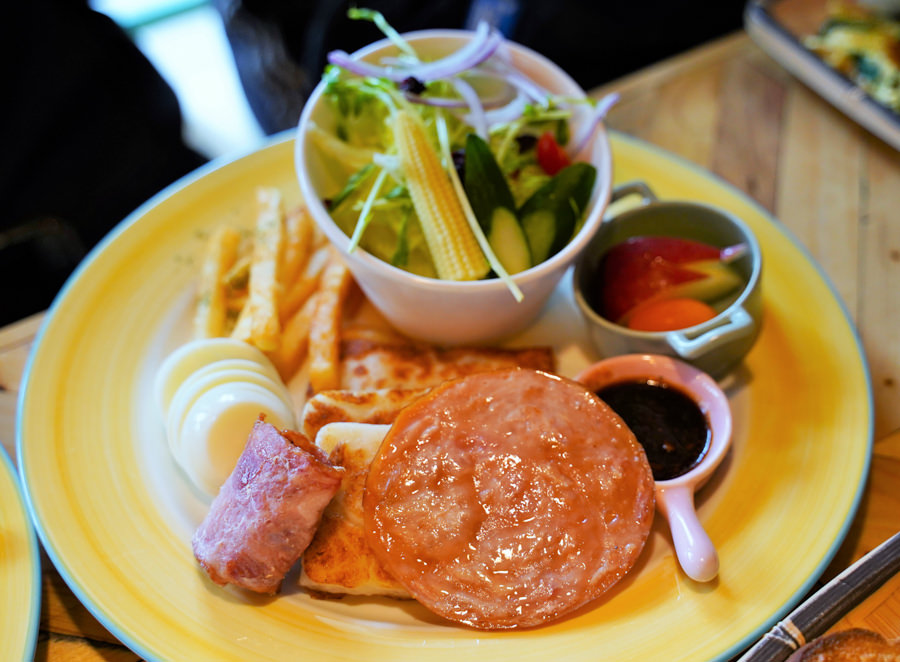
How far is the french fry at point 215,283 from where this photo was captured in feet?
7.59

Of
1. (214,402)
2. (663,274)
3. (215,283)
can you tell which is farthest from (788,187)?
(214,402)

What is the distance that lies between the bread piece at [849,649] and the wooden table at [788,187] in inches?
15.3

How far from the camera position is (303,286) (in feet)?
8.10

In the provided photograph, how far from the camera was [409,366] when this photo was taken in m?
2.26

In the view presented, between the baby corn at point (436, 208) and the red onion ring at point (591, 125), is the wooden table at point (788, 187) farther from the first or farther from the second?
the baby corn at point (436, 208)

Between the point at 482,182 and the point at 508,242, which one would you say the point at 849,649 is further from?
the point at 482,182

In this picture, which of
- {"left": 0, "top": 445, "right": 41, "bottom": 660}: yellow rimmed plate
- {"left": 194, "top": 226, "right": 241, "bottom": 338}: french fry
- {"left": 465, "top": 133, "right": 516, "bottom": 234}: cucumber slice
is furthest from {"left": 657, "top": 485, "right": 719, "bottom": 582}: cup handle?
{"left": 0, "top": 445, "right": 41, "bottom": 660}: yellow rimmed plate

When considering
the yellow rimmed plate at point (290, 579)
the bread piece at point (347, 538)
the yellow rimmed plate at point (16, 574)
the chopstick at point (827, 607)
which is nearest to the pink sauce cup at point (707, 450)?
the yellow rimmed plate at point (290, 579)

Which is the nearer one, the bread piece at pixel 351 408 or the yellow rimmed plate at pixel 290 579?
the yellow rimmed plate at pixel 290 579

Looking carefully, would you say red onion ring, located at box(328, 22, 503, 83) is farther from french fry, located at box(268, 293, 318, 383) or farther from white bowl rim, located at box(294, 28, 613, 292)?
french fry, located at box(268, 293, 318, 383)

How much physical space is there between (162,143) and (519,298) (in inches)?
90.4

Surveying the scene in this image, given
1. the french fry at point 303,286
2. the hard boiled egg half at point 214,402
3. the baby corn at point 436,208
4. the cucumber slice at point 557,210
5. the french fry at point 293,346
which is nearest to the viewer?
the hard boiled egg half at point 214,402

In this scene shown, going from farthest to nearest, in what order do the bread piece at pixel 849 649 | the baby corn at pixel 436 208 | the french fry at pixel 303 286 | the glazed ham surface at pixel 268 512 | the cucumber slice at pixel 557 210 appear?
the french fry at pixel 303 286 → the cucumber slice at pixel 557 210 → the baby corn at pixel 436 208 → the glazed ham surface at pixel 268 512 → the bread piece at pixel 849 649

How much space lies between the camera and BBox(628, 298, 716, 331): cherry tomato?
7.30 feet
